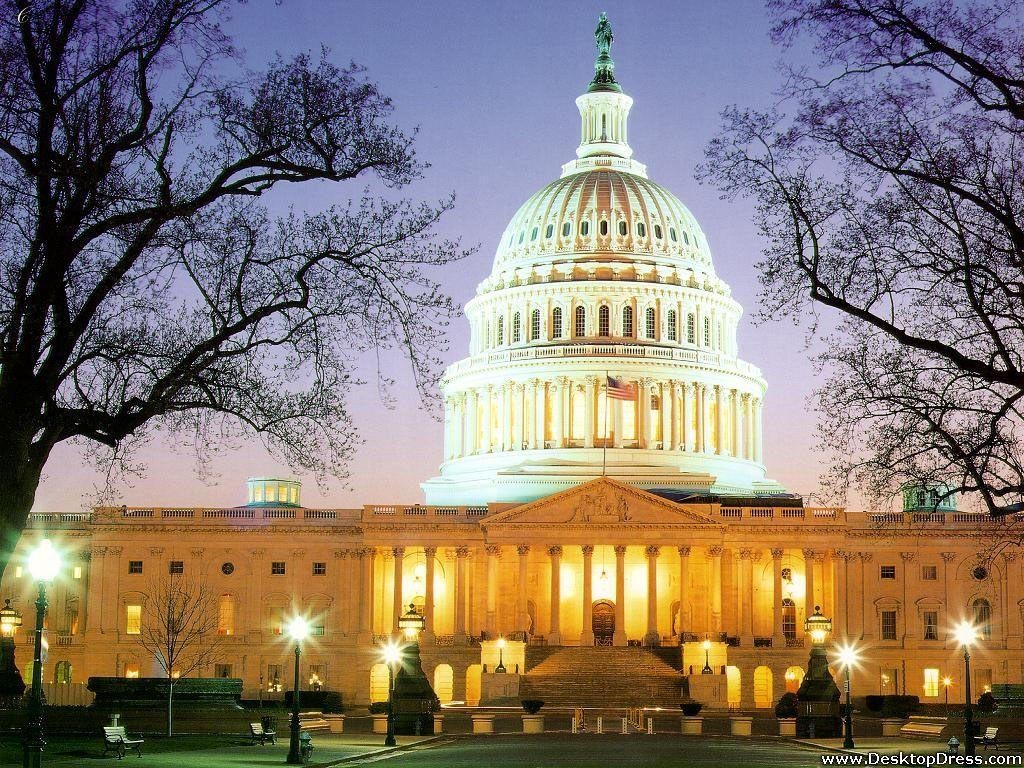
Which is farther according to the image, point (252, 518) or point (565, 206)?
point (565, 206)

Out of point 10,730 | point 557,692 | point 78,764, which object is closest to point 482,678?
point 557,692

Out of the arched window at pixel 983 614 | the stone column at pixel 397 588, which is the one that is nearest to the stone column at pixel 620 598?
the stone column at pixel 397 588

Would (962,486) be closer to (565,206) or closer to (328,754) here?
(328,754)

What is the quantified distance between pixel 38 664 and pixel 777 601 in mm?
89410

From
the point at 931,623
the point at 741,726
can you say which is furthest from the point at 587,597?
the point at 741,726

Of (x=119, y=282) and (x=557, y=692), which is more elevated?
(x=119, y=282)

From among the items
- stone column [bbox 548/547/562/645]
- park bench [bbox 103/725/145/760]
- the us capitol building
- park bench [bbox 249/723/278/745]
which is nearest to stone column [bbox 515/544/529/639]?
the us capitol building

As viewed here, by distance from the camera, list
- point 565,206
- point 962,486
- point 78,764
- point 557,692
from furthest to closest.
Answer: point 565,206, point 557,692, point 78,764, point 962,486

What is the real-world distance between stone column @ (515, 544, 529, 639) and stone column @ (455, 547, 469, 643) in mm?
3852

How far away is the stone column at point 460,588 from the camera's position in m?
122

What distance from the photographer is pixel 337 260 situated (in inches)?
1242

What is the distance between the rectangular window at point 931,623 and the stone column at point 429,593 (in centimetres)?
3333

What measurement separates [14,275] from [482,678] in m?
80.4

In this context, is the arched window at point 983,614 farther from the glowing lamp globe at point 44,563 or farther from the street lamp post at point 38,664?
the glowing lamp globe at point 44,563
